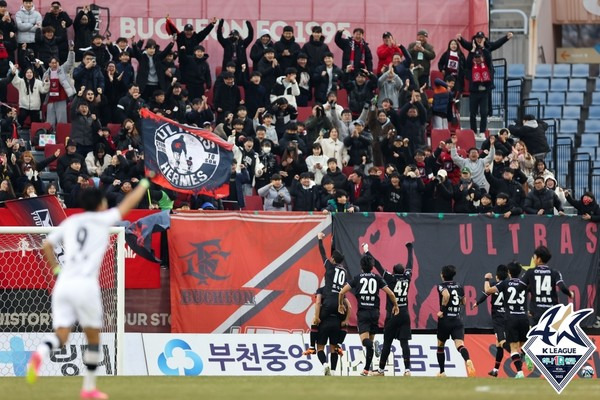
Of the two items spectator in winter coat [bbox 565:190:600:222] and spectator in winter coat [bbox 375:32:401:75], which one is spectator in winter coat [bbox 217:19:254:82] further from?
spectator in winter coat [bbox 565:190:600:222]

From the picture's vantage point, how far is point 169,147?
26359 millimetres

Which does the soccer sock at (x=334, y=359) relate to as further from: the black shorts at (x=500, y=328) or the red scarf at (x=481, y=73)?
the red scarf at (x=481, y=73)

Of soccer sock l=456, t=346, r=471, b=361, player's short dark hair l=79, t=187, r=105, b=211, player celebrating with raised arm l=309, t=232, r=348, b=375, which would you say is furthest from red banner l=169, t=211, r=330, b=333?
player's short dark hair l=79, t=187, r=105, b=211

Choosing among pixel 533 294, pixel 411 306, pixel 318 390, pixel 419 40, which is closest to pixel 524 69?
pixel 419 40

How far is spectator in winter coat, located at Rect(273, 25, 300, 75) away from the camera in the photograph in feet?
101

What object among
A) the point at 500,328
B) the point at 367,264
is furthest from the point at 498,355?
the point at 367,264

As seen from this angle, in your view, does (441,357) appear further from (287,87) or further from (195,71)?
(195,71)

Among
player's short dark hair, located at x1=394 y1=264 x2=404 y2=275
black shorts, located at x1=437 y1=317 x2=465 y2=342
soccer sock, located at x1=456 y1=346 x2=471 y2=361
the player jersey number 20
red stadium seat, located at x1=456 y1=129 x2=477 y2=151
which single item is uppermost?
red stadium seat, located at x1=456 y1=129 x2=477 y2=151

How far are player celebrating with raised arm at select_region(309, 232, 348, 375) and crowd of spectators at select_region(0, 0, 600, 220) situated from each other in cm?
271

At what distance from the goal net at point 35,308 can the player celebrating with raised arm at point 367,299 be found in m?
3.96

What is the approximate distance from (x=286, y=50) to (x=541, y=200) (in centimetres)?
658

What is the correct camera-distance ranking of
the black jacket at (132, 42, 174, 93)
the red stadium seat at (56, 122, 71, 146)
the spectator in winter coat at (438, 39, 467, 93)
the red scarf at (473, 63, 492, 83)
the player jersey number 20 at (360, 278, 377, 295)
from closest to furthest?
1. the player jersey number 20 at (360, 278, 377, 295)
2. the red stadium seat at (56, 122, 71, 146)
3. the black jacket at (132, 42, 174, 93)
4. the red scarf at (473, 63, 492, 83)
5. the spectator in winter coat at (438, 39, 467, 93)

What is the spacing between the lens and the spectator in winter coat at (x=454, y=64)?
31.6m

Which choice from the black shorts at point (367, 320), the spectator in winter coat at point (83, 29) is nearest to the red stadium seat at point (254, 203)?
the black shorts at point (367, 320)
